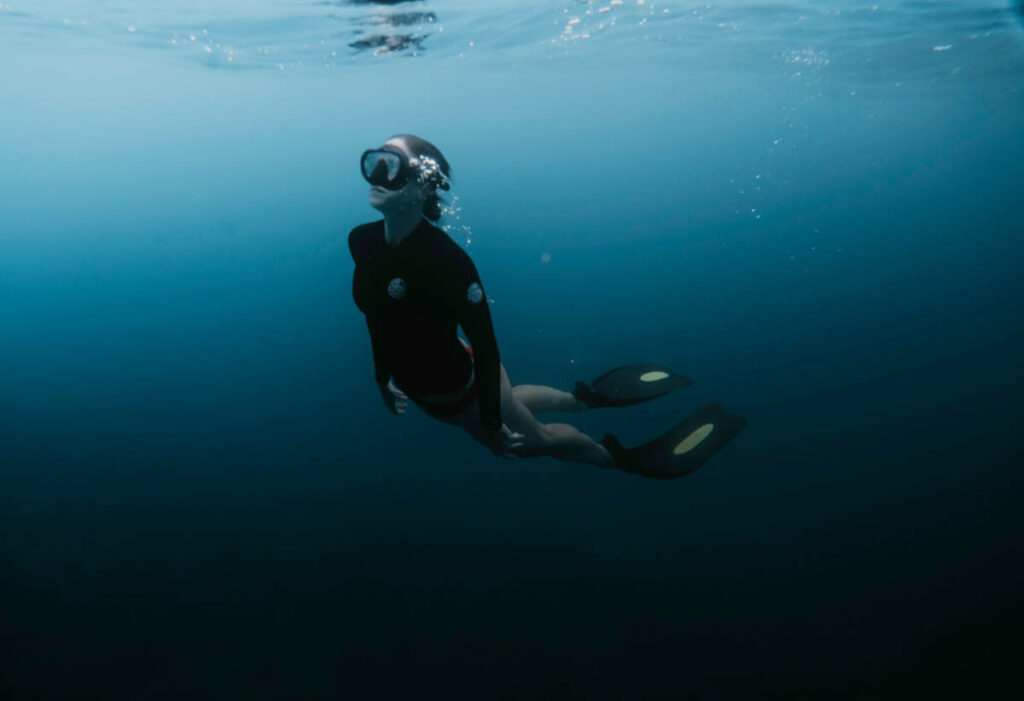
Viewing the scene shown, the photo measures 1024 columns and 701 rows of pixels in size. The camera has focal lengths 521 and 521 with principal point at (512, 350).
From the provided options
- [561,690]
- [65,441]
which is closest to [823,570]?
[561,690]

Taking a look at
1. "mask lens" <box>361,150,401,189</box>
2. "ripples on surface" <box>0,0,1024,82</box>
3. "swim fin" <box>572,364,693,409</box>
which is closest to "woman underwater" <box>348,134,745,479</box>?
"mask lens" <box>361,150,401,189</box>

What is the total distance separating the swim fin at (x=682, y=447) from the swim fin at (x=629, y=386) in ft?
1.06

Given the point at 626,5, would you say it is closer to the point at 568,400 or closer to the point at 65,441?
the point at 568,400

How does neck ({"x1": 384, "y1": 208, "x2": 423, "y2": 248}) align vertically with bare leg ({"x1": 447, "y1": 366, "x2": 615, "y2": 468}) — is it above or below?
above

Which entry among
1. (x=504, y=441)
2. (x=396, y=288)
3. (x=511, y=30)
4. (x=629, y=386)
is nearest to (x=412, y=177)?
(x=396, y=288)

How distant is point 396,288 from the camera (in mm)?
2861

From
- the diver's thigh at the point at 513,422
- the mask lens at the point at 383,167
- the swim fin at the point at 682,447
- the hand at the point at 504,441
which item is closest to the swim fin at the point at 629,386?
the swim fin at the point at 682,447

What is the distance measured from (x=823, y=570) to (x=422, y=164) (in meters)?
5.33

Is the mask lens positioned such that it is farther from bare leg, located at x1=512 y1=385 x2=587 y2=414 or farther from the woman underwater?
bare leg, located at x1=512 y1=385 x2=587 y2=414

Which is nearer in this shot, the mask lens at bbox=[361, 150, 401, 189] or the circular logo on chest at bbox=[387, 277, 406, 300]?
the mask lens at bbox=[361, 150, 401, 189]

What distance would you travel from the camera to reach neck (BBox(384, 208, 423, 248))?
274cm

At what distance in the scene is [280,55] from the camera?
1252cm

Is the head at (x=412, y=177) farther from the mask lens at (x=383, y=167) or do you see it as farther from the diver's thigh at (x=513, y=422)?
the diver's thigh at (x=513, y=422)

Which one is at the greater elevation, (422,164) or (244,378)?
(244,378)
